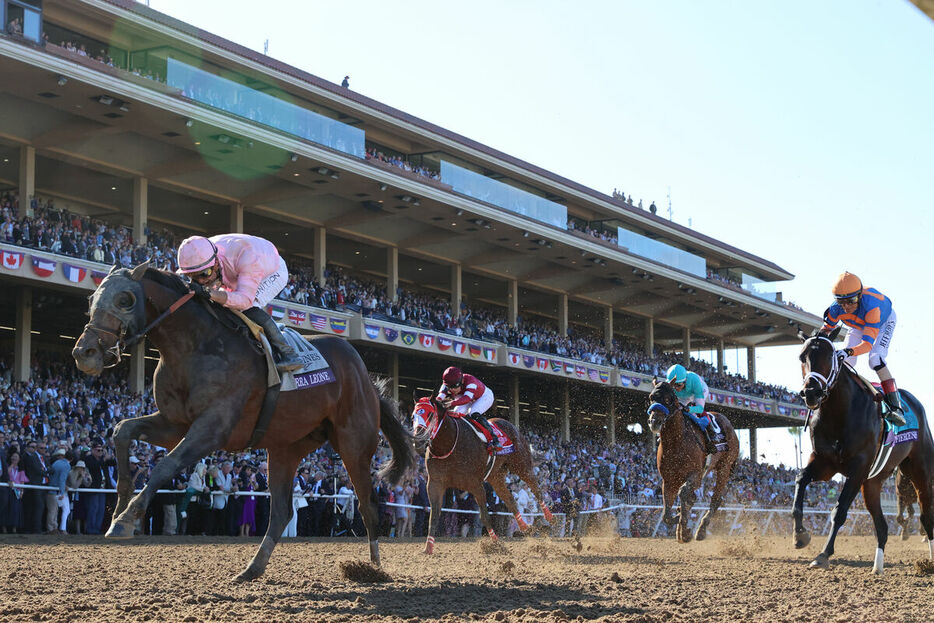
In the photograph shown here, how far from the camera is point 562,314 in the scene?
41188mm

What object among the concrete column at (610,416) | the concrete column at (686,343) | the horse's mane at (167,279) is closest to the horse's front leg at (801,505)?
the horse's mane at (167,279)

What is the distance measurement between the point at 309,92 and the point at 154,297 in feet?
80.7

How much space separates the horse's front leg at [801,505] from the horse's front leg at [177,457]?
4.75 meters

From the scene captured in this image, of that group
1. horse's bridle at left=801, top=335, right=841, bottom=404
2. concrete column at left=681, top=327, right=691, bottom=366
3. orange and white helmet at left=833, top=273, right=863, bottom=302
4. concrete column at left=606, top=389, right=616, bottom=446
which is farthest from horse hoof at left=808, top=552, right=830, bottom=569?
concrete column at left=681, top=327, right=691, bottom=366

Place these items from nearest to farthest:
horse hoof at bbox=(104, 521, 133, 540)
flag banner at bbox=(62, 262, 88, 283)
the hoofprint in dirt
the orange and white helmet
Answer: the hoofprint in dirt
horse hoof at bbox=(104, 521, 133, 540)
the orange and white helmet
flag banner at bbox=(62, 262, 88, 283)

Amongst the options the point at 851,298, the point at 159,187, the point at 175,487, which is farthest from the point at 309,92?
the point at 851,298

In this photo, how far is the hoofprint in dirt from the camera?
17.9ft

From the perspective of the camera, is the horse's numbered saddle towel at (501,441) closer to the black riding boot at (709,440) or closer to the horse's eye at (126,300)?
the black riding boot at (709,440)

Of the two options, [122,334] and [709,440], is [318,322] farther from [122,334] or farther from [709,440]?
[122,334]

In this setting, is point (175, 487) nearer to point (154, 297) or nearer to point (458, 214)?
point (154, 297)

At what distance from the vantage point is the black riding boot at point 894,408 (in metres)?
9.06

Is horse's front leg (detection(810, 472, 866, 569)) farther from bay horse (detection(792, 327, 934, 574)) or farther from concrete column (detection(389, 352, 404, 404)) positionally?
concrete column (detection(389, 352, 404, 404))

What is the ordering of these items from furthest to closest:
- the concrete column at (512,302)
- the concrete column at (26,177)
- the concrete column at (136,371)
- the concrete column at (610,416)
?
the concrete column at (610,416)
the concrete column at (512,302)
the concrete column at (136,371)
the concrete column at (26,177)

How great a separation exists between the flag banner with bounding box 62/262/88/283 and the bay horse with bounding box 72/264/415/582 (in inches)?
601
